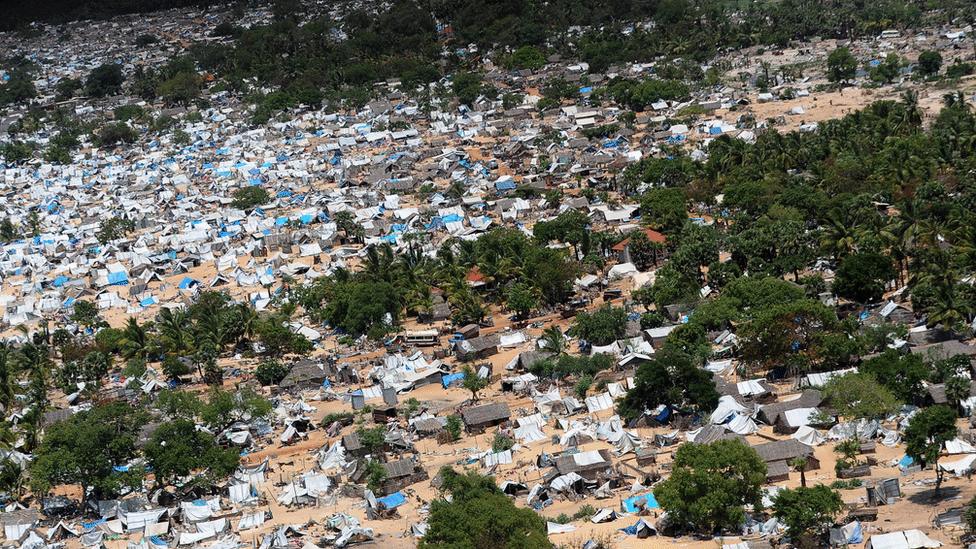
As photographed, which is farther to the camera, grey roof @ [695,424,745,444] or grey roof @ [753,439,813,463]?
grey roof @ [695,424,745,444]

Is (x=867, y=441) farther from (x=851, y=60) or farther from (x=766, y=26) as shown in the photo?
(x=766, y=26)

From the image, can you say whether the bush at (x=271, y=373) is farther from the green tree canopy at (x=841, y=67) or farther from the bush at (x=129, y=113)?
the bush at (x=129, y=113)

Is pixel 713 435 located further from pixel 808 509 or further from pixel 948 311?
pixel 948 311

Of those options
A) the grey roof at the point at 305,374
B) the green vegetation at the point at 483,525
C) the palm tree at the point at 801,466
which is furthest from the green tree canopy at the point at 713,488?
the grey roof at the point at 305,374

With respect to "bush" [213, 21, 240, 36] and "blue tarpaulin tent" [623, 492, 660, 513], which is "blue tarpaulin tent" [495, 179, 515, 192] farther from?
"bush" [213, 21, 240, 36]

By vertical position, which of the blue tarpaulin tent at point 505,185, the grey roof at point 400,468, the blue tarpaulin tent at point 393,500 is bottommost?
the blue tarpaulin tent at point 505,185

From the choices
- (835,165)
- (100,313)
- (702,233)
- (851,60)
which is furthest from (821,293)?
(851,60)

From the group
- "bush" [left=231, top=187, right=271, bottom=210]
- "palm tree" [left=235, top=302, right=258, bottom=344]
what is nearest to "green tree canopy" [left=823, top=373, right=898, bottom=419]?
"palm tree" [left=235, top=302, right=258, bottom=344]

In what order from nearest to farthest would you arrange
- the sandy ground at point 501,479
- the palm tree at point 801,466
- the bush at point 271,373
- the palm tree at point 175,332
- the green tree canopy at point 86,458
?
the sandy ground at point 501,479, the palm tree at point 801,466, the green tree canopy at point 86,458, the bush at point 271,373, the palm tree at point 175,332
